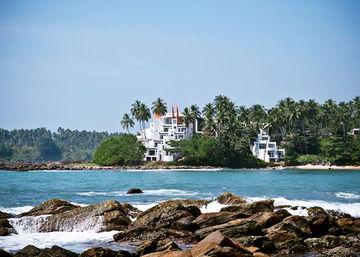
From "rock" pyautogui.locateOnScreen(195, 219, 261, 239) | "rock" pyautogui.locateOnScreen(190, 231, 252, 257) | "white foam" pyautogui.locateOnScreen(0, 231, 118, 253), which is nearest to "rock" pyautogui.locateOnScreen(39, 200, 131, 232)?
"white foam" pyautogui.locateOnScreen(0, 231, 118, 253)

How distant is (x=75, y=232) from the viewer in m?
25.2

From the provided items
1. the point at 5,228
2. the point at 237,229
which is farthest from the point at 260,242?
the point at 5,228

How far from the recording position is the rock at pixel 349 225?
23597mm

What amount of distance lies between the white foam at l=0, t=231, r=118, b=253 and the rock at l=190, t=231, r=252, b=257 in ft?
19.1

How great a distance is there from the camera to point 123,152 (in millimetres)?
125875

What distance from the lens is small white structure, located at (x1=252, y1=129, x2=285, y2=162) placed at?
12838 centimetres

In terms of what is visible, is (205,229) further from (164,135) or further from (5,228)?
(164,135)

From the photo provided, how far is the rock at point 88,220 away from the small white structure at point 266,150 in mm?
104159

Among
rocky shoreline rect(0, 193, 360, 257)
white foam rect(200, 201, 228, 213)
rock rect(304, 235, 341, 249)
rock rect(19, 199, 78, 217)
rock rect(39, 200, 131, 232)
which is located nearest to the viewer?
rocky shoreline rect(0, 193, 360, 257)

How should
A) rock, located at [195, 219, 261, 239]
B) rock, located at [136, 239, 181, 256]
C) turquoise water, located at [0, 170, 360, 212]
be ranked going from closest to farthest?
rock, located at [136, 239, 181, 256] < rock, located at [195, 219, 261, 239] < turquoise water, located at [0, 170, 360, 212]

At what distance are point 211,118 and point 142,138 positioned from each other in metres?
19.4

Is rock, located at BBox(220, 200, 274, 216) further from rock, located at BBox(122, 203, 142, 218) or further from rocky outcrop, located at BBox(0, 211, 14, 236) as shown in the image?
rocky outcrop, located at BBox(0, 211, 14, 236)

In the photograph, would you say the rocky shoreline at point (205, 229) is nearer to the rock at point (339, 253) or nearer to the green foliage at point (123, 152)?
the rock at point (339, 253)

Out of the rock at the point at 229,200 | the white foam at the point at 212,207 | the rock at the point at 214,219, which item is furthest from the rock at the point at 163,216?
the rock at the point at 229,200
